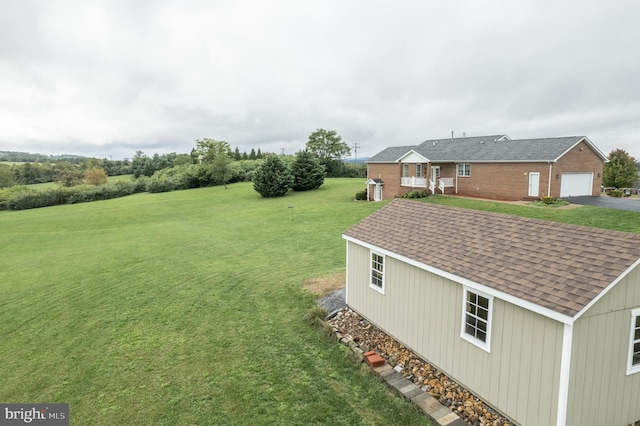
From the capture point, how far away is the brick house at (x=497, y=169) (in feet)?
90.4

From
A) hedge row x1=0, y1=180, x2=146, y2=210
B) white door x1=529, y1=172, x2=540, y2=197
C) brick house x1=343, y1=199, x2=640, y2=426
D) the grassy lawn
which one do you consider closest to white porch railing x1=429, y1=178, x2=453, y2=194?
the grassy lawn

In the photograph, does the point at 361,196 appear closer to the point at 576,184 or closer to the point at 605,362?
the point at 576,184

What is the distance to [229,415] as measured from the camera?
699 cm

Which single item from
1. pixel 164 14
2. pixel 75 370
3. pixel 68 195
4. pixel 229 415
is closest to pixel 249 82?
pixel 164 14

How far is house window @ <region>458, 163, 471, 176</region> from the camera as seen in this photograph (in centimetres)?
3267

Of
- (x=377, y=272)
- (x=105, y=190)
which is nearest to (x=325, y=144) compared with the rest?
(x=105, y=190)

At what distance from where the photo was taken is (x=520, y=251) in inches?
280

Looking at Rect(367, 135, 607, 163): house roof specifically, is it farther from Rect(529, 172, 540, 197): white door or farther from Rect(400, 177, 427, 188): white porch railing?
Rect(400, 177, 427, 188): white porch railing

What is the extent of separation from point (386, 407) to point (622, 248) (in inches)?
206

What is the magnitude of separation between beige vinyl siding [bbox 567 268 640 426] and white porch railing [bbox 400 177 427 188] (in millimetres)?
28513

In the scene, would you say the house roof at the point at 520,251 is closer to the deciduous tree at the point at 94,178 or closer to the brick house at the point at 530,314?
the brick house at the point at 530,314

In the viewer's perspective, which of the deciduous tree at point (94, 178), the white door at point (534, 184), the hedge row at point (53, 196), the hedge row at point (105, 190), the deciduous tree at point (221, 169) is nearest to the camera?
the white door at point (534, 184)

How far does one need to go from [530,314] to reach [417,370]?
10.8ft

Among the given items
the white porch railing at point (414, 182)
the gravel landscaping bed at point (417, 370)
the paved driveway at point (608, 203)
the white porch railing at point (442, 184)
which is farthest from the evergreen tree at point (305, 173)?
the gravel landscaping bed at point (417, 370)
